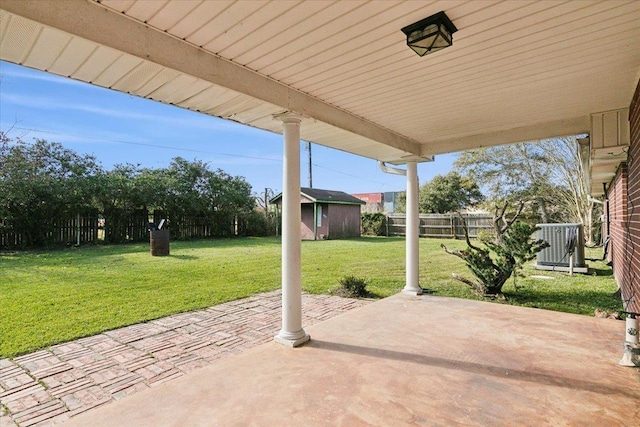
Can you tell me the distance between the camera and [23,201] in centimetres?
1101

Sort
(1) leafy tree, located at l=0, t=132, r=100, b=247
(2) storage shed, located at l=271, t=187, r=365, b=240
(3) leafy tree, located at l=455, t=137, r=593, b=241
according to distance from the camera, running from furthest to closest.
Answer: (2) storage shed, located at l=271, t=187, r=365, b=240 < (3) leafy tree, located at l=455, t=137, r=593, b=241 < (1) leafy tree, located at l=0, t=132, r=100, b=247

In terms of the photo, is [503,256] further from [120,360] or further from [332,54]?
[120,360]

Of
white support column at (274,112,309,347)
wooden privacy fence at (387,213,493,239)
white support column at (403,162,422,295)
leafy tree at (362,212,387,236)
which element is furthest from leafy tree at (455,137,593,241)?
white support column at (274,112,309,347)

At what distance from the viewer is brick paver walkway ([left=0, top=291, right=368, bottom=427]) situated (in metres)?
2.37

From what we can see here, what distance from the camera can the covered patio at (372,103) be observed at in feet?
6.46

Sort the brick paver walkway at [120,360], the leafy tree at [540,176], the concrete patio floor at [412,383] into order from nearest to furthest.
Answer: the concrete patio floor at [412,383], the brick paver walkway at [120,360], the leafy tree at [540,176]

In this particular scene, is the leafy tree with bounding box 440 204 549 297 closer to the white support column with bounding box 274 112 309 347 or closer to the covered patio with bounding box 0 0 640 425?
the covered patio with bounding box 0 0 640 425

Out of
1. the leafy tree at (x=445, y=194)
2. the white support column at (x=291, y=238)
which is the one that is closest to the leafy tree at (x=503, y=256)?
the white support column at (x=291, y=238)

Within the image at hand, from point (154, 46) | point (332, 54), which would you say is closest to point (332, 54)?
point (332, 54)

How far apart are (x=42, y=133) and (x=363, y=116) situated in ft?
43.5

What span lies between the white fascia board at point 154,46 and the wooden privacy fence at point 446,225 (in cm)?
1498

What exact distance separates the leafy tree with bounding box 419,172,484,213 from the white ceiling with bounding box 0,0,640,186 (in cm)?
1900

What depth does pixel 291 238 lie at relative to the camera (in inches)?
137

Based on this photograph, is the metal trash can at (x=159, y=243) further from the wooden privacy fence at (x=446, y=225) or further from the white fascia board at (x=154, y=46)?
the wooden privacy fence at (x=446, y=225)
